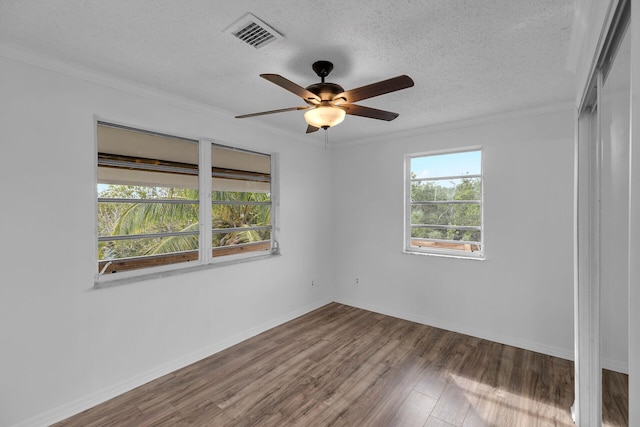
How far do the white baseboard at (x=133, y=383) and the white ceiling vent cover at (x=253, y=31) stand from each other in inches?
113

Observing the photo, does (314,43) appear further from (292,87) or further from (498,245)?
(498,245)

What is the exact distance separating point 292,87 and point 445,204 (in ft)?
9.31

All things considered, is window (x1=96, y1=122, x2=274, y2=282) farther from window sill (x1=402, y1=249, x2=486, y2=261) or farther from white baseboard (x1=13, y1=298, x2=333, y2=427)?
window sill (x1=402, y1=249, x2=486, y2=261)

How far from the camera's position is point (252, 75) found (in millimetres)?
2459

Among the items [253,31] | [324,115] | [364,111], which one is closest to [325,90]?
[324,115]

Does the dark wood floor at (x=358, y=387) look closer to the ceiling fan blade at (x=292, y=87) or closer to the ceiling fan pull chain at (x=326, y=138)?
the ceiling fan blade at (x=292, y=87)

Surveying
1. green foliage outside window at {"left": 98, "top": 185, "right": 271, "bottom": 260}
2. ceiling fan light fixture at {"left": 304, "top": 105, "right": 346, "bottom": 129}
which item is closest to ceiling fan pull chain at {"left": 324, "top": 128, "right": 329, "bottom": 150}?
green foliage outside window at {"left": 98, "top": 185, "right": 271, "bottom": 260}

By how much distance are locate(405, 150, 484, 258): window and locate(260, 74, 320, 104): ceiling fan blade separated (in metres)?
2.50

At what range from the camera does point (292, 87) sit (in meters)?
1.90

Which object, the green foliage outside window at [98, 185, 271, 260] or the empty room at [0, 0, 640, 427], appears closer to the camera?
the empty room at [0, 0, 640, 427]

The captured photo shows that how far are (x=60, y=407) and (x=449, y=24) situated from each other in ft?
12.2

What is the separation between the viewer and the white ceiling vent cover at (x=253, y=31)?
1.75 meters

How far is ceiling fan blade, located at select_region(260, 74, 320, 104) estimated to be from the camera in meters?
1.74

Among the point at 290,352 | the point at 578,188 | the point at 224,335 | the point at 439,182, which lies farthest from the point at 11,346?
the point at 439,182
